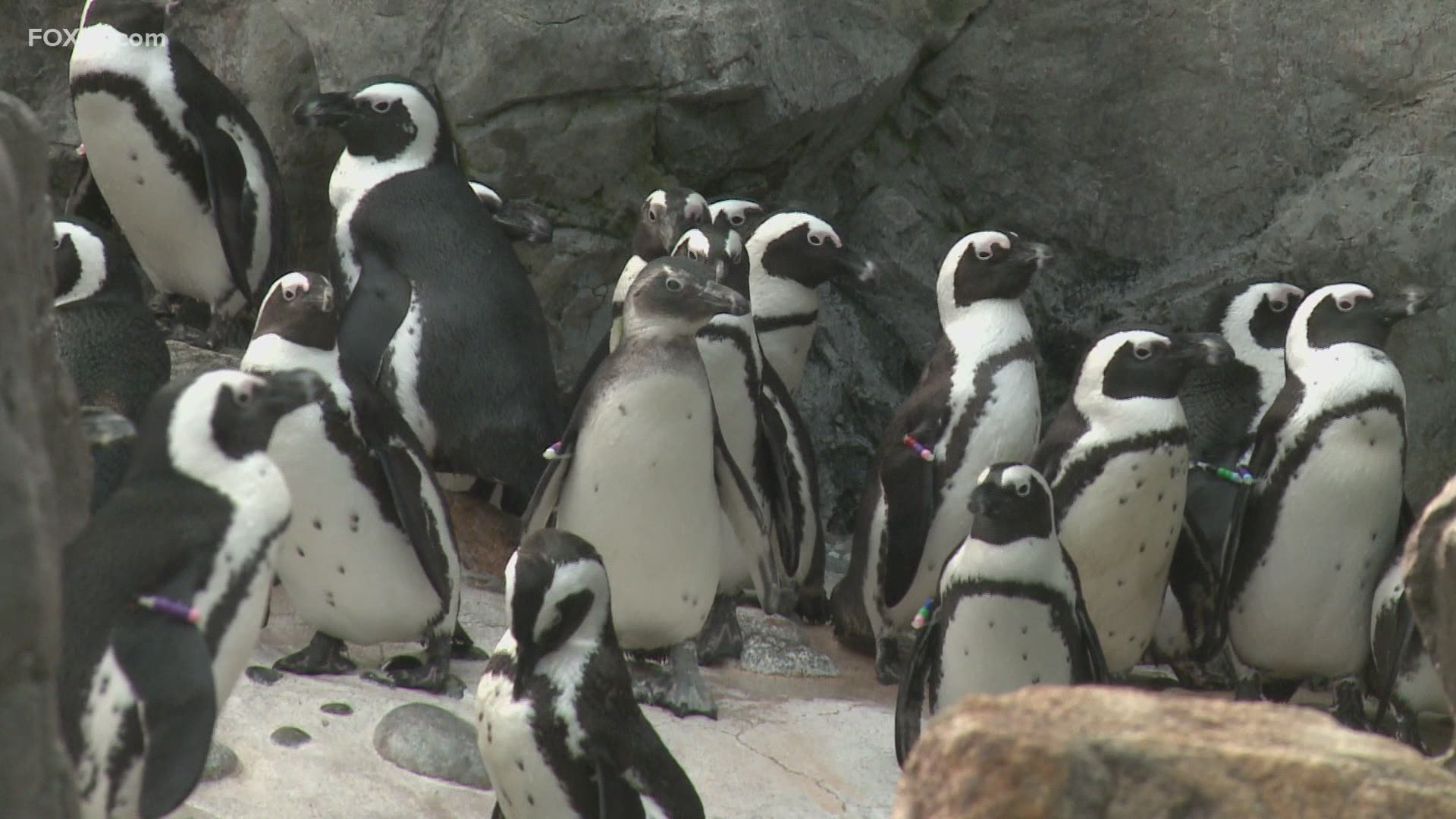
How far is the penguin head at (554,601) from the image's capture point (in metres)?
4.25

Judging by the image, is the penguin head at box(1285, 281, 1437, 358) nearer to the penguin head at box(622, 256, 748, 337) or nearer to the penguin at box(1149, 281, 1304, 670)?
the penguin at box(1149, 281, 1304, 670)

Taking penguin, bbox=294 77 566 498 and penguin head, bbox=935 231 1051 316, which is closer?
penguin, bbox=294 77 566 498

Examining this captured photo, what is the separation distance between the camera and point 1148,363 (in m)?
5.98

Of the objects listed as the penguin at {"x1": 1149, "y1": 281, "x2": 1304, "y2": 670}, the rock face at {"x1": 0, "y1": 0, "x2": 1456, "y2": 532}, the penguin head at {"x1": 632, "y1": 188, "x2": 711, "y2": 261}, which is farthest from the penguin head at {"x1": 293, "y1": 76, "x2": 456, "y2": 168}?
the penguin at {"x1": 1149, "y1": 281, "x2": 1304, "y2": 670}

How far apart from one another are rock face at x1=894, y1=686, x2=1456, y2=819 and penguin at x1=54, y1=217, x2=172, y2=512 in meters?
3.28

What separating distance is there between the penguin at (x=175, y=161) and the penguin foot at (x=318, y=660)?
188 cm

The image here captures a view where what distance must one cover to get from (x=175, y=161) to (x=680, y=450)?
227 cm

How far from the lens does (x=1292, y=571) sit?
5.95 m

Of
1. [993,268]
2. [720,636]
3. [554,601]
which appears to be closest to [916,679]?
[720,636]

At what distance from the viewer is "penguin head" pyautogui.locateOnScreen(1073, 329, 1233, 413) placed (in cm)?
596

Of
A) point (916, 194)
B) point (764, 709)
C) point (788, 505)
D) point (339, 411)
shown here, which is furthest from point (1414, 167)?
point (339, 411)

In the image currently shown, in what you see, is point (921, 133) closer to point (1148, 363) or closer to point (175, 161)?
point (1148, 363)

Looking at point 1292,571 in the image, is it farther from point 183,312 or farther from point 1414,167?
point 183,312

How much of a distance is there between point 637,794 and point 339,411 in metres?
1.44
